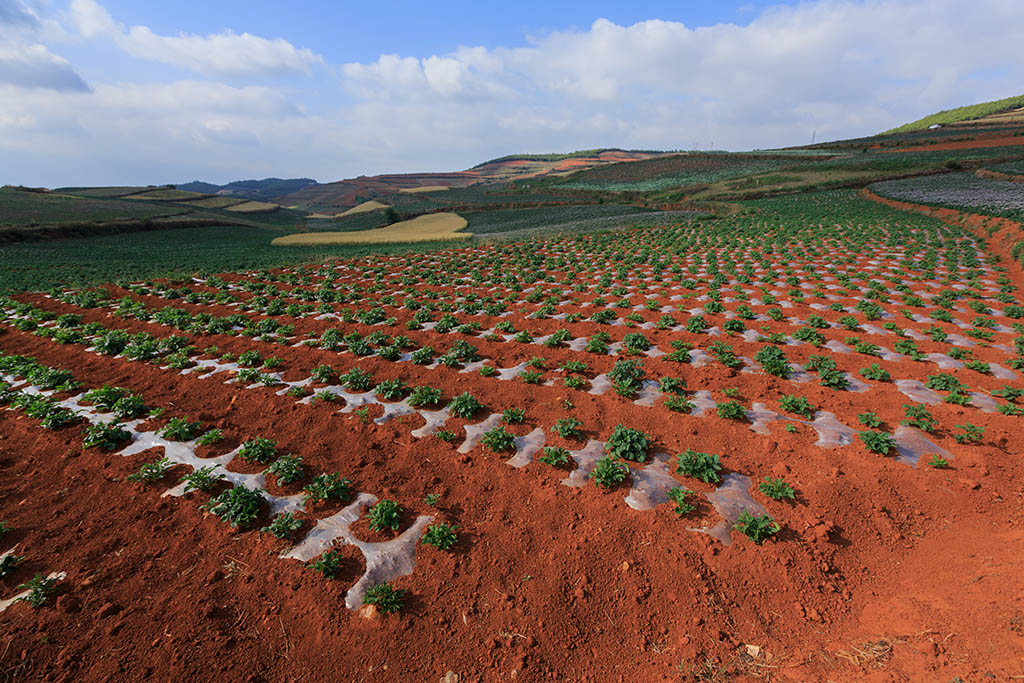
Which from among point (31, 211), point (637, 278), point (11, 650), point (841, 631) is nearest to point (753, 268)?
point (637, 278)

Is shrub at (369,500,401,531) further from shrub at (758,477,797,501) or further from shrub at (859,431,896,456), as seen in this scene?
shrub at (859,431,896,456)

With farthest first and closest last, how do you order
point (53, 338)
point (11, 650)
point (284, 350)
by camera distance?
point (53, 338), point (284, 350), point (11, 650)

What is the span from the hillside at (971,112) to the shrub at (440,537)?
197 m

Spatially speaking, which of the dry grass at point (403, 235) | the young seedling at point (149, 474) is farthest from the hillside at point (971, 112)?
the young seedling at point (149, 474)

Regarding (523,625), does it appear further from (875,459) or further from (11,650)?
(875,459)

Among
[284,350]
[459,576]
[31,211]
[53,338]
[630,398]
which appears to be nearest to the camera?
[459,576]

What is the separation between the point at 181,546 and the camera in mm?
6469

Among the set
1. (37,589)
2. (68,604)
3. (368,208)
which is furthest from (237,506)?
(368,208)

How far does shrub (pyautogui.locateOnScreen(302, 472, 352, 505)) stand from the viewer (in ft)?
23.8

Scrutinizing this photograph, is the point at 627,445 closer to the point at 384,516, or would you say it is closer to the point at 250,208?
the point at 384,516

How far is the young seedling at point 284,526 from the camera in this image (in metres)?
6.52

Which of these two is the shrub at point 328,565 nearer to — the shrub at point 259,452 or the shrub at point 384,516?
the shrub at point 384,516

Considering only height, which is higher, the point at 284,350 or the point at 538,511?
the point at 284,350

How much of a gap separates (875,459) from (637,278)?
1654cm
